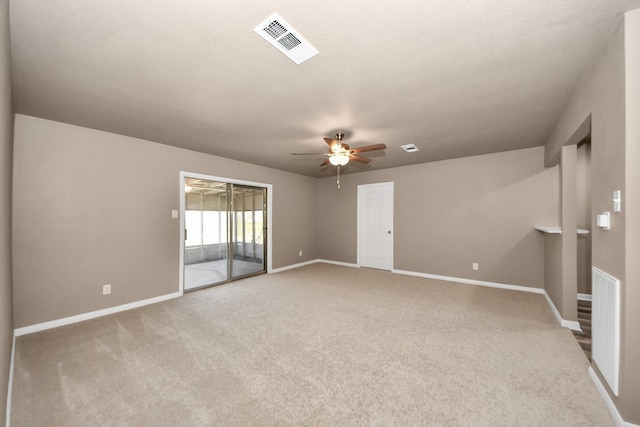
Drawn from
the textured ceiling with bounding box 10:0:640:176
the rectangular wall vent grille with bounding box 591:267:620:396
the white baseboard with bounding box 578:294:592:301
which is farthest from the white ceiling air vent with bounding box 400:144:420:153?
the white baseboard with bounding box 578:294:592:301

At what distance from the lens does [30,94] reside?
241cm

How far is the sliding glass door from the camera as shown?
495cm

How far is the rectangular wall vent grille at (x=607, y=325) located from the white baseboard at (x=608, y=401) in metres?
0.10

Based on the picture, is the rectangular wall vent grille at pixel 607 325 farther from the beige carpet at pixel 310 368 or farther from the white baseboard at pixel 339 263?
the white baseboard at pixel 339 263

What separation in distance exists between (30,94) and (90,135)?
3.19ft

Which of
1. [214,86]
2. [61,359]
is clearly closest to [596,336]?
[214,86]

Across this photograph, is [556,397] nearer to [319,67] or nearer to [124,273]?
[319,67]

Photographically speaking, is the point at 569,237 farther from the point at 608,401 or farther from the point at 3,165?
the point at 3,165

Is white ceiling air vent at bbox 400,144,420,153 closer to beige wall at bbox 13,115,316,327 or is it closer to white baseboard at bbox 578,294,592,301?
white baseboard at bbox 578,294,592,301

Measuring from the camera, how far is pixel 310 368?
7.27 feet

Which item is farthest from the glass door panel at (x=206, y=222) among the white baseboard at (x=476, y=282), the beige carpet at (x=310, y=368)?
the white baseboard at (x=476, y=282)

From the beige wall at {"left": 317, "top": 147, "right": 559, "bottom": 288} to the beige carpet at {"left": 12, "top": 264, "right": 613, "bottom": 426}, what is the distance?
105cm

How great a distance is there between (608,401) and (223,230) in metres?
5.25

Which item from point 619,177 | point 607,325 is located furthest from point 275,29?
point 607,325
